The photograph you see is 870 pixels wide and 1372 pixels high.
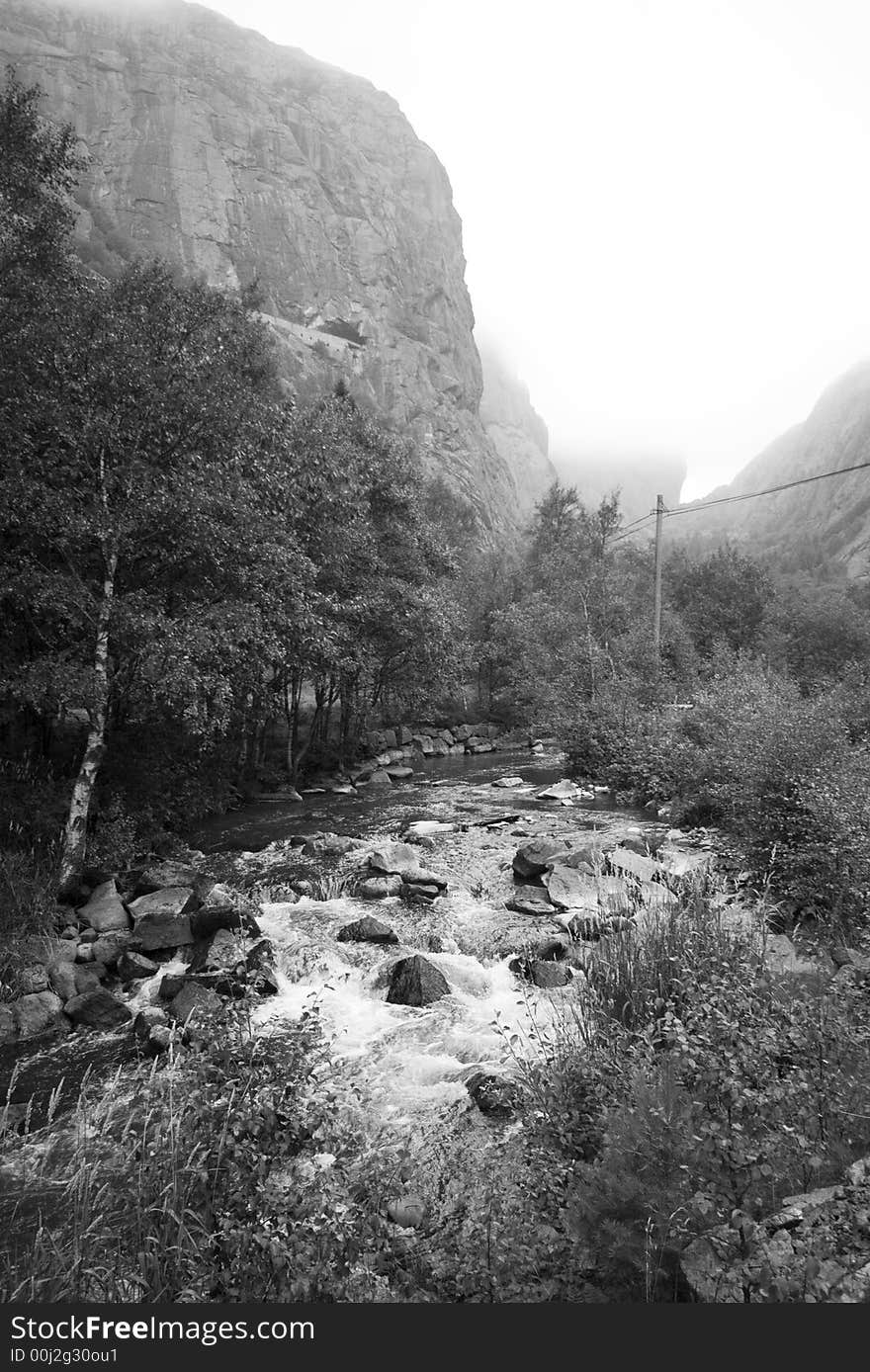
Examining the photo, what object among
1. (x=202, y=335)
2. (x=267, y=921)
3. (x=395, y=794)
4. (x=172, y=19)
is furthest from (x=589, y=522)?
(x=172, y=19)

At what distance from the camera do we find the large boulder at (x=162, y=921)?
10299 mm

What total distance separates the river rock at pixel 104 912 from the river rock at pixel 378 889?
3.97 metres

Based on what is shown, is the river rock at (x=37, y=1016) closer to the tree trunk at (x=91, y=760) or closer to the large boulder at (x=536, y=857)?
the tree trunk at (x=91, y=760)

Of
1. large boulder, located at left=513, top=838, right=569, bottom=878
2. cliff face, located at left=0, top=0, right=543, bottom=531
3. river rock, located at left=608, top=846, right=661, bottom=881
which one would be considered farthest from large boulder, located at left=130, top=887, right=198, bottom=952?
cliff face, located at left=0, top=0, right=543, bottom=531

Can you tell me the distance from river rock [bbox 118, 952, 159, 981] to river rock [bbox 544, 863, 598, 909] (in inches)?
249

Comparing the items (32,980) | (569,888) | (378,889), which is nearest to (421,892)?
(378,889)

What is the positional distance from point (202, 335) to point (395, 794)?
14.7 metres

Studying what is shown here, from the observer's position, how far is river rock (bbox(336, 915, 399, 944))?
415 inches

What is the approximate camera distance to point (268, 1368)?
3.14 metres

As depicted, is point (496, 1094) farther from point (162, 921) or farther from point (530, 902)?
point (162, 921)

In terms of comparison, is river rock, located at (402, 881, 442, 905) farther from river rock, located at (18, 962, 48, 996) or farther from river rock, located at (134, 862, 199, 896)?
river rock, located at (18, 962, 48, 996)

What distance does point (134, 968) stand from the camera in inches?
376

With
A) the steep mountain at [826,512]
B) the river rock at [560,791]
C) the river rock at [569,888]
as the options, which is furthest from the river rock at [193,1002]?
the steep mountain at [826,512]

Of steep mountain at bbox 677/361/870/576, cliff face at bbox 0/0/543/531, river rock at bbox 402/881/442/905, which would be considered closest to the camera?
river rock at bbox 402/881/442/905
